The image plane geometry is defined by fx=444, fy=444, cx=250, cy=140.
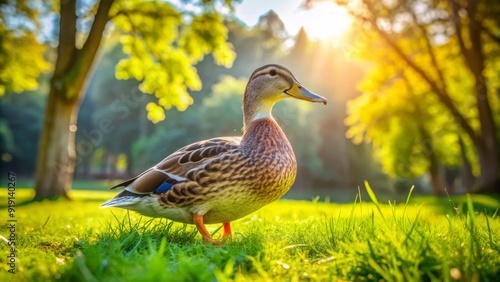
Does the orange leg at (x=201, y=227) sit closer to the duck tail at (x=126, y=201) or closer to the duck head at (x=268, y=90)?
the duck tail at (x=126, y=201)

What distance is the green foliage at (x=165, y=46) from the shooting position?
1402 cm

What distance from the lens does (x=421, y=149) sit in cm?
2438

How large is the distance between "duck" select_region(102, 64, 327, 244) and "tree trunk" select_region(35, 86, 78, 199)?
29.3 feet

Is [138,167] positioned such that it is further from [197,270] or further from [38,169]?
[197,270]

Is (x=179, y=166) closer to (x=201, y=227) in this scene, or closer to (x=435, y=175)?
(x=201, y=227)

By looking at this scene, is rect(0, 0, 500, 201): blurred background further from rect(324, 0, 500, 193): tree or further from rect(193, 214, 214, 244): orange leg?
rect(193, 214, 214, 244): orange leg

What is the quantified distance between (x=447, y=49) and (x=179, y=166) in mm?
16718

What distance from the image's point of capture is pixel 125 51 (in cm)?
1456

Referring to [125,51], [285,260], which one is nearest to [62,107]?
[125,51]

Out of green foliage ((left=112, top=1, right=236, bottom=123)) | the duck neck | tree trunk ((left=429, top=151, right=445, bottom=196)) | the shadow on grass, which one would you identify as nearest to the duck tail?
the shadow on grass

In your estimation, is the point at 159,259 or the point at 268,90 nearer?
the point at 159,259

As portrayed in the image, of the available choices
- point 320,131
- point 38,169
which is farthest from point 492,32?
point 320,131

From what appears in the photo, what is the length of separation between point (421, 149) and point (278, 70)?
22.0 metres

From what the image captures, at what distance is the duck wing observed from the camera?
3.94m
